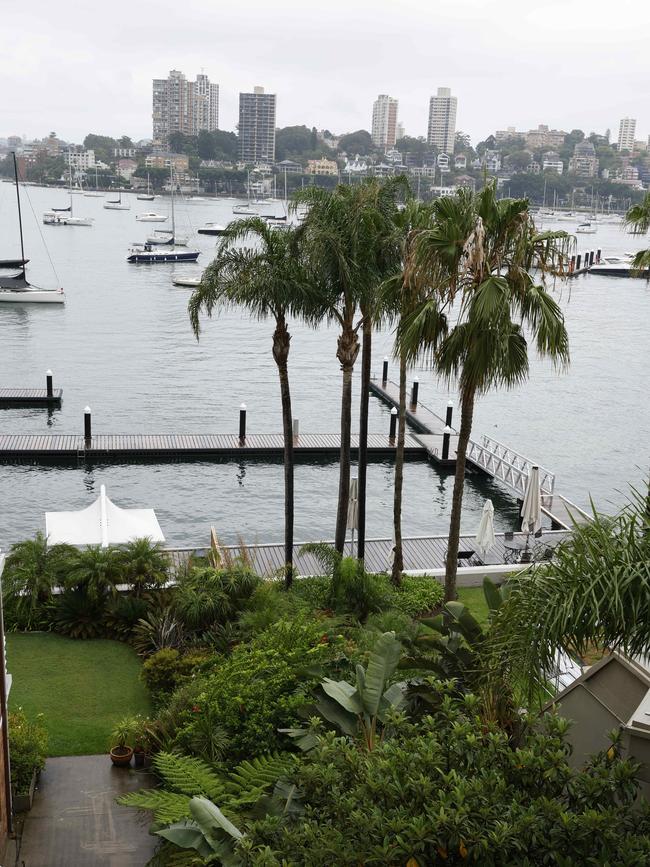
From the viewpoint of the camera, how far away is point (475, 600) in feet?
63.1

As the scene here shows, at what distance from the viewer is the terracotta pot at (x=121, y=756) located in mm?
12812

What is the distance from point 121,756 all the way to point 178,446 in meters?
21.5

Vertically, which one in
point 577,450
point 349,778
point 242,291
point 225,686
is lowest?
point 577,450

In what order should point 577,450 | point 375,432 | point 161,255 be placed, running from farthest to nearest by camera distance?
point 161,255, point 577,450, point 375,432

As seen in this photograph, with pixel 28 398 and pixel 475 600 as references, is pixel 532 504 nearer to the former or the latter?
pixel 475 600

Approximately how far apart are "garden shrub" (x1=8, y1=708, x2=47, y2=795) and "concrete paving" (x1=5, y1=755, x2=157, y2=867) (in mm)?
332

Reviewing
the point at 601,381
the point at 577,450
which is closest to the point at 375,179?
the point at 577,450

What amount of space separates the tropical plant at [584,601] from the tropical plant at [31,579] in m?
11.8

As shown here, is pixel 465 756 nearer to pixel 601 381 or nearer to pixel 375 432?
pixel 375 432

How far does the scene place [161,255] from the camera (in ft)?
338

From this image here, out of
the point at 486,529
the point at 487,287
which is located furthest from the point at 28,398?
the point at 487,287

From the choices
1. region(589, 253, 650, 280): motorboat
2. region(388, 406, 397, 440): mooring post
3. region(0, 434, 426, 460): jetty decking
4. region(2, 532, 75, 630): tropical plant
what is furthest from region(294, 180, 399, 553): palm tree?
region(589, 253, 650, 280): motorboat

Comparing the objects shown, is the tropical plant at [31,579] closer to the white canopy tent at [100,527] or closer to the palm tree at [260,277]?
the white canopy tent at [100,527]

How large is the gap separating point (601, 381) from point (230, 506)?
32.5 metres
